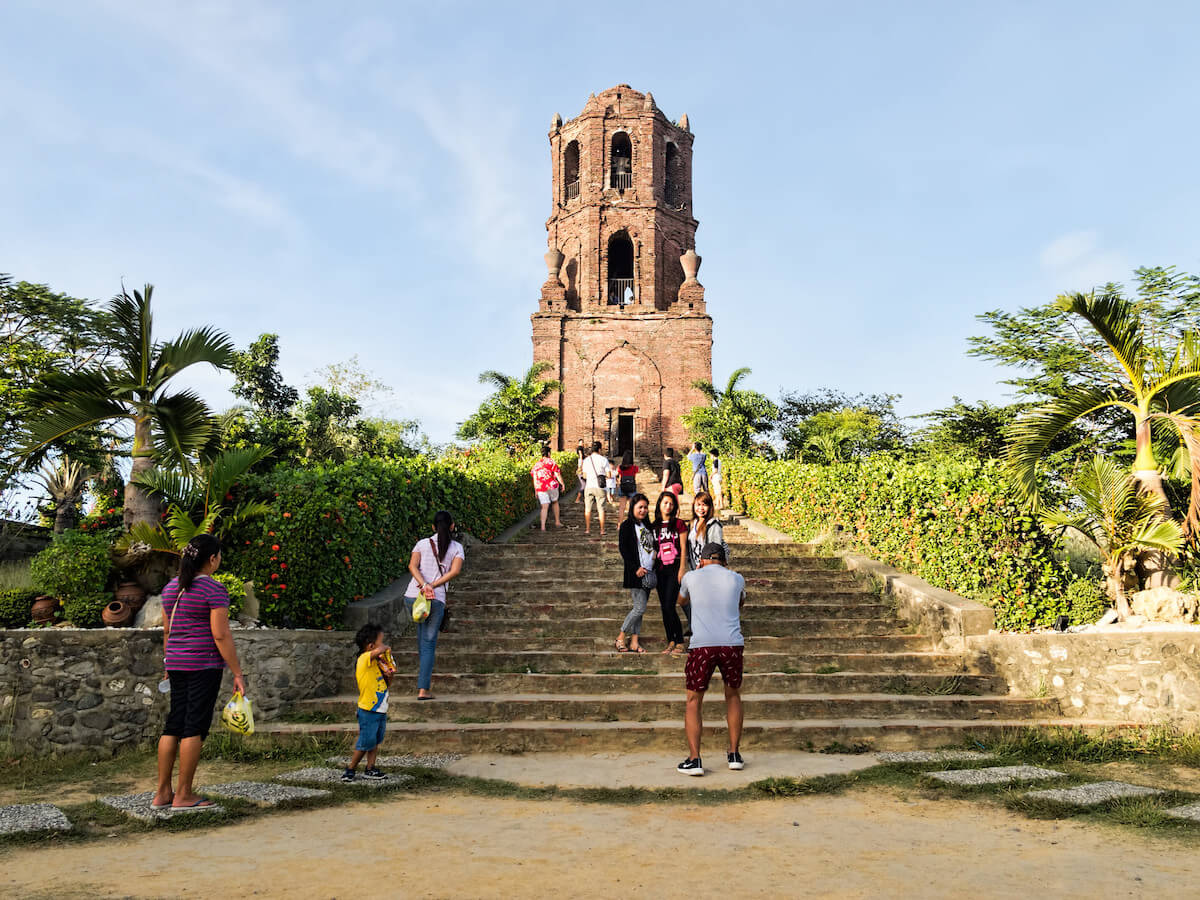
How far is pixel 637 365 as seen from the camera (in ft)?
101

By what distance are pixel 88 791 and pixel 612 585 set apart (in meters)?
6.02

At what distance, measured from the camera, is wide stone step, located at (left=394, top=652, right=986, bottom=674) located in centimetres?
788

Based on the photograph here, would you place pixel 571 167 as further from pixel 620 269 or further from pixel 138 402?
pixel 138 402

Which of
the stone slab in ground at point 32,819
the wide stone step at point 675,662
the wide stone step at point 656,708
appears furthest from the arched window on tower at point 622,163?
the stone slab in ground at point 32,819

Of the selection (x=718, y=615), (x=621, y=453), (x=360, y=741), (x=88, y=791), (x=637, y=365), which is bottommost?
(x=88, y=791)

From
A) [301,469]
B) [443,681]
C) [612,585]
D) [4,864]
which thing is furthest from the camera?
[612,585]

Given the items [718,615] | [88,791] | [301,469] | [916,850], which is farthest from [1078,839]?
[301,469]

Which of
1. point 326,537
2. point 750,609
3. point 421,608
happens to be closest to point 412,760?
point 421,608

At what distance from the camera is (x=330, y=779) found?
213 inches

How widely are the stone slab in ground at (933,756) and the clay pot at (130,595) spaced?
6.62m

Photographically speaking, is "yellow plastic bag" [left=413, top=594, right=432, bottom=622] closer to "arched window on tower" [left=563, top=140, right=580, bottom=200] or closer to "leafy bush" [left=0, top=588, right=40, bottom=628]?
"leafy bush" [left=0, top=588, right=40, bottom=628]

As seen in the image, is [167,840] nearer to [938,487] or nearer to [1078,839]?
[1078,839]

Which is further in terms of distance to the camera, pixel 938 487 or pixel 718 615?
pixel 938 487

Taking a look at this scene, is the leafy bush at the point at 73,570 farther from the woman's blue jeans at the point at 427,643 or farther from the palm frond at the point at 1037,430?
the palm frond at the point at 1037,430
